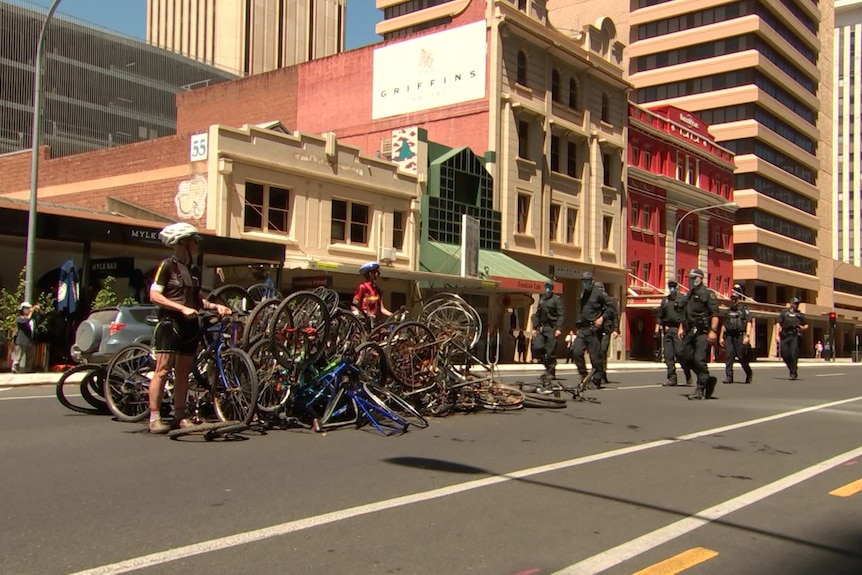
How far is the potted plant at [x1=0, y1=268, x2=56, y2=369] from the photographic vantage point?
17.4m

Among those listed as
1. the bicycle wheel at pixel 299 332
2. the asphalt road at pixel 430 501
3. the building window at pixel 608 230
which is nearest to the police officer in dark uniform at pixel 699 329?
the asphalt road at pixel 430 501

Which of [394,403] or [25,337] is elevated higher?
[25,337]

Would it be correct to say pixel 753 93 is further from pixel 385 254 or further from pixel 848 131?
pixel 848 131

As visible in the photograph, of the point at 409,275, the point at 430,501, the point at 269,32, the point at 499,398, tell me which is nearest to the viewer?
the point at 430,501

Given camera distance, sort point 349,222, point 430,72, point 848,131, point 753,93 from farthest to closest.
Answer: point 848,131 < point 753,93 < point 430,72 < point 349,222

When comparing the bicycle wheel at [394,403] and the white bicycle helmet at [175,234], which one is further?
the bicycle wheel at [394,403]

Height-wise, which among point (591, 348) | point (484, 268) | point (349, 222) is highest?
point (349, 222)

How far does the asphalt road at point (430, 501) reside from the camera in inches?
167

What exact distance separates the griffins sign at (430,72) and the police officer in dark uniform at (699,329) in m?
21.9

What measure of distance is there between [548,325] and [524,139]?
22.1m

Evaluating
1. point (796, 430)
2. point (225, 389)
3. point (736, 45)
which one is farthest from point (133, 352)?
point (736, 45)

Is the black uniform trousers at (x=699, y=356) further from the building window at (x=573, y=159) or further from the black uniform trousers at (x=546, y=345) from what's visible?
the building window at (x=573, y=159)

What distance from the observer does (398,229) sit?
28891mm

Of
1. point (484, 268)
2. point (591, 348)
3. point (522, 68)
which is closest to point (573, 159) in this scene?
point (522, 68)
